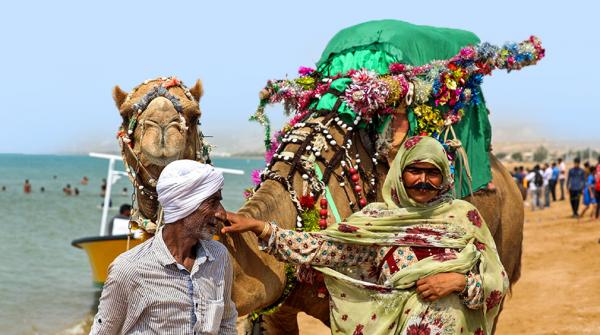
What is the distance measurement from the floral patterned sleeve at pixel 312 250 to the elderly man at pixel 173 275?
44.4 inches

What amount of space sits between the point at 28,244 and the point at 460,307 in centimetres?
2687

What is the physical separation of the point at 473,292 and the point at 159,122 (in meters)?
2.02

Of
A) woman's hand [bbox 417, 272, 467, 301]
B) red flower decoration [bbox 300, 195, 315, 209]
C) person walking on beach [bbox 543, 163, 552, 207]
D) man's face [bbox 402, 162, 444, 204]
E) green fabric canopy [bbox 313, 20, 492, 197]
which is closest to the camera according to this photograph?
woman's hand [bbox 417, 272, 467, 301]

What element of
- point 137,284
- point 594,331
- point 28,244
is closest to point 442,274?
point 137,284

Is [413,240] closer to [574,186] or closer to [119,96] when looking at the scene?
[119,96]

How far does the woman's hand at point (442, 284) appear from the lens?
14.9 feet

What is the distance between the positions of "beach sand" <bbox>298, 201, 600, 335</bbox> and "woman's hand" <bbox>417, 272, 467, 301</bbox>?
13.6 feet

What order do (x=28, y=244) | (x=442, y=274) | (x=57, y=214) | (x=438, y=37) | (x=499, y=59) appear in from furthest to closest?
(x=57, y=214)
(x=28, y=244)
(x=438, y=37)
(x=499, y=59)
(x=442, y=274)

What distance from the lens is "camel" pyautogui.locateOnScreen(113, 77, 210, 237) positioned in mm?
5277

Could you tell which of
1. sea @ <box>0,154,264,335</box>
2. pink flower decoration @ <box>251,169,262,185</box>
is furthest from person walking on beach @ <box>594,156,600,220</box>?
pink flower decoration @ <box>251,169,262,185</box>

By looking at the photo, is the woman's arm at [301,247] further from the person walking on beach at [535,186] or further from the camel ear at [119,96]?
the person walking on beach at [535,186]

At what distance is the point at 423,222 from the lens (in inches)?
186

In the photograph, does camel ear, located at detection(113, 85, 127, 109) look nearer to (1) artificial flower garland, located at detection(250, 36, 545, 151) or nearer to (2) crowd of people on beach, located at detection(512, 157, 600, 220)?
(1) artificial flower garland, located at detection(250, 36, 545, 151)

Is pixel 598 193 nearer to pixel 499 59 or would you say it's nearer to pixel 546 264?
pixel 546 264
